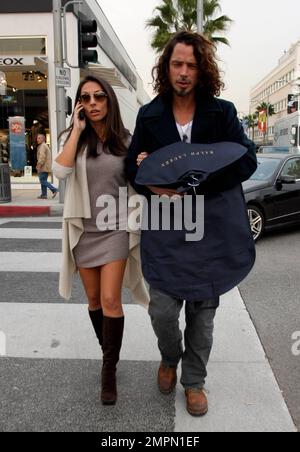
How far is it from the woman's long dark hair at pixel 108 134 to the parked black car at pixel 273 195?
490cm

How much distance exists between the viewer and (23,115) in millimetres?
15898

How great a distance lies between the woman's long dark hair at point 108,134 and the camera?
2633mm

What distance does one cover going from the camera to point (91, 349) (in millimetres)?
3496

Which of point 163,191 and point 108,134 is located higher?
point 108,134

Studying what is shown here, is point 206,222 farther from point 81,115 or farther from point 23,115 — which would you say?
point 23,115

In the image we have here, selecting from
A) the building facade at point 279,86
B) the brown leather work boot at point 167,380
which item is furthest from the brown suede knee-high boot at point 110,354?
the building facade at point 279,86

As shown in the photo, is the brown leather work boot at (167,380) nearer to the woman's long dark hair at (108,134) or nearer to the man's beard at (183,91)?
the woman's long dark hair at (108,134)

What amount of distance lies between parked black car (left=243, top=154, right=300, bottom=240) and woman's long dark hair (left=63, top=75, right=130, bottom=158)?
4.90 m

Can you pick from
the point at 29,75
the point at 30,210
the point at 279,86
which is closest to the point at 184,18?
the point at 29,75

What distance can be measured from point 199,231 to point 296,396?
4.15 ft

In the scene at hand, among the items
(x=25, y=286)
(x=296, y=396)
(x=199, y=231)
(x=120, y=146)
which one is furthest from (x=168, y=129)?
(x=25, y=286)

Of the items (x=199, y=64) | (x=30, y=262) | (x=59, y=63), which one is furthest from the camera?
(x=59, y=63)

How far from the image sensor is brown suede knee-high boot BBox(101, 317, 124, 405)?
2.71 meters

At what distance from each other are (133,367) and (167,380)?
0.43m
